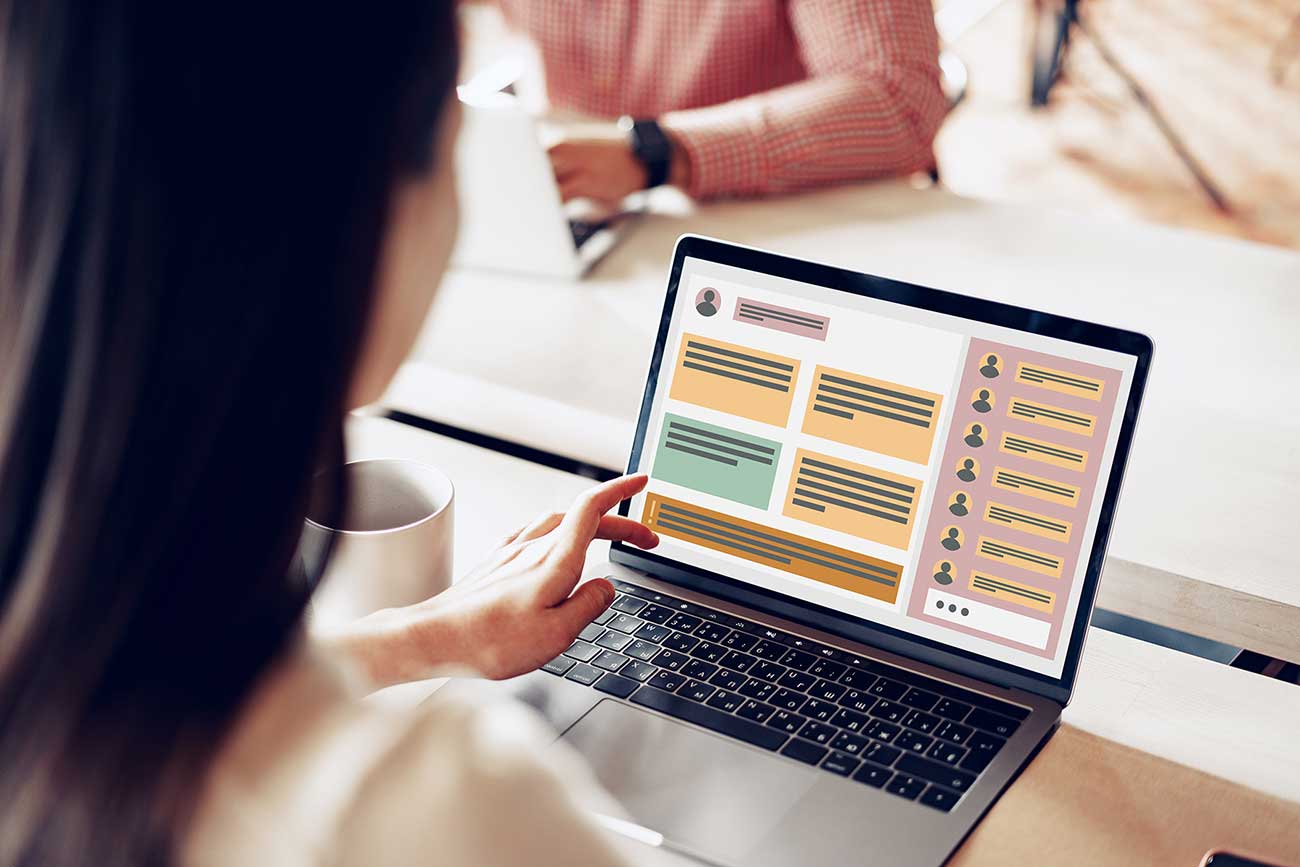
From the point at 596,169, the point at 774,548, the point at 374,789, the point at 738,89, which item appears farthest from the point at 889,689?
the point at 738,89

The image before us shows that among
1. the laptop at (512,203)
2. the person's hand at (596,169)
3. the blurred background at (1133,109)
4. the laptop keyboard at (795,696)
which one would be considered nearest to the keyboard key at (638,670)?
the laptop keyboard at (795,696)

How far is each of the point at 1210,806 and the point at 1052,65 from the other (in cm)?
340

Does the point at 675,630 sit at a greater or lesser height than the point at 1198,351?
lesser

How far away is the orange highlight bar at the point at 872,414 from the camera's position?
0.76 m

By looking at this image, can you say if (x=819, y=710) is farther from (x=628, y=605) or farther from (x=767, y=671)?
(x=628, y=605)

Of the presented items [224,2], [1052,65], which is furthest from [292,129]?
[1052,65]

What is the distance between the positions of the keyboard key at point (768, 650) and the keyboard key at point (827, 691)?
0.03 m

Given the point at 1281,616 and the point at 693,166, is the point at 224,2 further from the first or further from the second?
the point at 693,166

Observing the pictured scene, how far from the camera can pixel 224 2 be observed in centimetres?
35

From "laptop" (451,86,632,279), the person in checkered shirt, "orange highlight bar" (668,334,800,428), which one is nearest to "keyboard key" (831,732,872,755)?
"orange highlight bar" (668,334,800,428)

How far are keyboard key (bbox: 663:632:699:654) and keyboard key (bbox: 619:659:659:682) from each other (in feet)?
0.07

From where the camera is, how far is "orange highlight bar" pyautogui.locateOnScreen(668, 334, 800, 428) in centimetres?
80

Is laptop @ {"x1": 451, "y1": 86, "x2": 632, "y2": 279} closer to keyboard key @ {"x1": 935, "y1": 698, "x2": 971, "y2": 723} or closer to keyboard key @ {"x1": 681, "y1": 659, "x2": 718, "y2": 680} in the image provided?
keyboard key @ {"x1": 681, "y1": 659, "x2": 718, "y2": 680}

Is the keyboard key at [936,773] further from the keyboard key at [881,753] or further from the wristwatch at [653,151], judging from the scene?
the wristwatch at [653,151]
